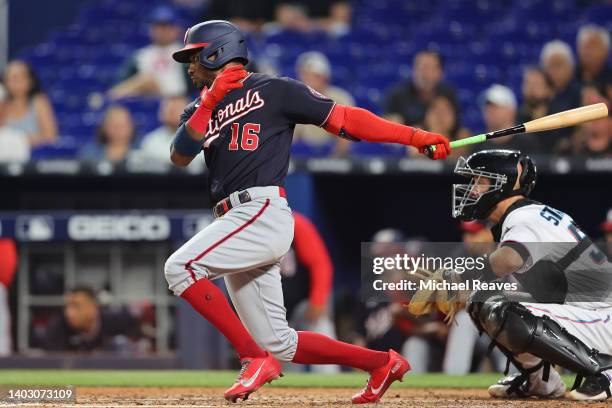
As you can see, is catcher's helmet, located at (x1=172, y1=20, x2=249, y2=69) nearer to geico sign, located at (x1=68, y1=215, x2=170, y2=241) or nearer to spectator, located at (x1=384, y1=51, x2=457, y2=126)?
geico sign, located at (x1=68, y1=215, x2=170, y2=241)

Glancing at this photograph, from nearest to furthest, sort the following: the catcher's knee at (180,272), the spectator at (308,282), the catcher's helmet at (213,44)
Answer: the catcher's knee at (180,272), the catcher's helmet at (213,44), the spectator at (308,282)

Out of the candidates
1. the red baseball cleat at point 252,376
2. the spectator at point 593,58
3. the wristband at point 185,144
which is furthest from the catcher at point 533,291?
the spectator at point 593,58

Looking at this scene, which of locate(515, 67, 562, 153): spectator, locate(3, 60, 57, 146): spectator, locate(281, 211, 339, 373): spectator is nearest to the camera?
locate(281, 211, 339, 373): spectator

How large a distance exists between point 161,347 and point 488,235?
238cm

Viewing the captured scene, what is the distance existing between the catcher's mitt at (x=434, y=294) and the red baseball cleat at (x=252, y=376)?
69 centimetres

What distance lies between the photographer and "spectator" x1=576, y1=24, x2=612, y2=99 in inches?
338

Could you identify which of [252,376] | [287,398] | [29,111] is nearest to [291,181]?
[29,111]

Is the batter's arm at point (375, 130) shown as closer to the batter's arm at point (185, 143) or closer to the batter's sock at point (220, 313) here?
the batter's arm at point (185, 143)

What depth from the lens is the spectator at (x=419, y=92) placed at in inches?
337

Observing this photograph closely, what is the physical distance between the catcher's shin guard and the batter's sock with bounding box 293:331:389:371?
0.48m

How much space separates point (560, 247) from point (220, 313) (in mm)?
1433

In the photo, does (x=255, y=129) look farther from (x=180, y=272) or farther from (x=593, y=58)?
(x=593, y=58)

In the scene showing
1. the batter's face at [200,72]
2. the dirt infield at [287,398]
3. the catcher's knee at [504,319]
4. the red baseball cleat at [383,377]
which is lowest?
the dirt infield at [287,398]

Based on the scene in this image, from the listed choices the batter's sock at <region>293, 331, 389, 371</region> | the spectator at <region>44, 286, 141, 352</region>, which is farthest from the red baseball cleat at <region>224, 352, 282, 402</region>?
the spectator at <region>44, 286, 141, 352</region>
